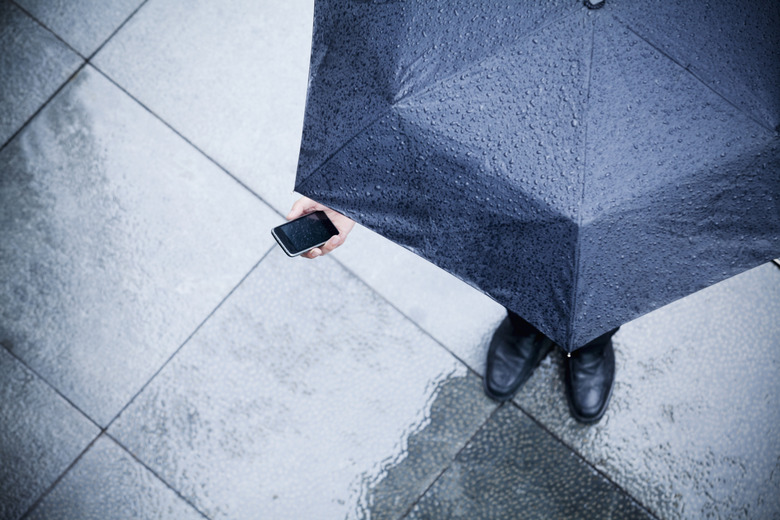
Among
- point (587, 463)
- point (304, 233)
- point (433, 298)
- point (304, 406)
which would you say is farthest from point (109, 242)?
point (587, 463)

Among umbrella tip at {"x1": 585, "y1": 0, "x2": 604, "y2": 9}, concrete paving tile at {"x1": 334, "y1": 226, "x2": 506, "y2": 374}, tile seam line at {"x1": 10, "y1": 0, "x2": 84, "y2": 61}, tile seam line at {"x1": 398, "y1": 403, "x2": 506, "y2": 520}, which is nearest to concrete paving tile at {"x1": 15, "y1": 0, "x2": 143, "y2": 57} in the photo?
tile seam line at {"x1": 10, "y1": 0, "x2": 84, "y2": 61}

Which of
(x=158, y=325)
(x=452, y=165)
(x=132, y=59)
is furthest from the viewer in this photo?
(x=132, y=59)

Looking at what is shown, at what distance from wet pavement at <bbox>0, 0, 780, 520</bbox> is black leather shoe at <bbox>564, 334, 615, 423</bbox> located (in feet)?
0.25

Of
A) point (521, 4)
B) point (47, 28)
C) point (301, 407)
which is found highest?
point (47, 28)

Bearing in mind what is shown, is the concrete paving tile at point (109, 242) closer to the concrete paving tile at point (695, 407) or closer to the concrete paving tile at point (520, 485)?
the concrete paving tile at point (520, 485)

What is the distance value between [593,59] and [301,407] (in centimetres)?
174

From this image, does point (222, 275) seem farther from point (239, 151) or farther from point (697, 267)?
point (697, 267)

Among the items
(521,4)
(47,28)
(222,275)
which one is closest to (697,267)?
(521,4)

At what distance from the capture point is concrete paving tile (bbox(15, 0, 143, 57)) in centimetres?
245

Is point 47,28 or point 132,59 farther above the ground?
point 47,28

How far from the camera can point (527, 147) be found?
3.50 feet

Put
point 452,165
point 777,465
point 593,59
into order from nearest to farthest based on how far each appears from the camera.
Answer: point 593,59 → point 452,165 → point 777,465

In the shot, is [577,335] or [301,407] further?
[301,407]

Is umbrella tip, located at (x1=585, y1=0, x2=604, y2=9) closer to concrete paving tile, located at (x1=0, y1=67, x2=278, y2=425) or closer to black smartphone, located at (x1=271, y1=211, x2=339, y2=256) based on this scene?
black smartphone, located at (x1=271, y1=211, x2=339, y2=256)
